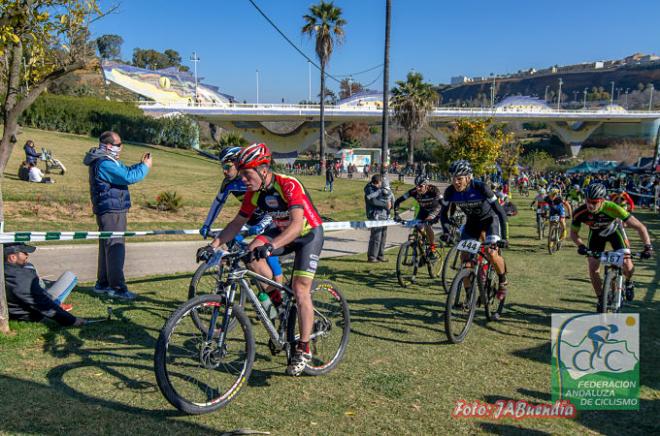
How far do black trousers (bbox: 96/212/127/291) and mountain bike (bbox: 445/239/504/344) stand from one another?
14.7ft

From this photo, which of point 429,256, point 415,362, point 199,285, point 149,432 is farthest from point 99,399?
point 429,256

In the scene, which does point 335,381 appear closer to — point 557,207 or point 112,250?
point 112,250

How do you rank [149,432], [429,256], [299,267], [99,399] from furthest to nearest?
[429,256] → [299,267] → [99,399] → [149,432]

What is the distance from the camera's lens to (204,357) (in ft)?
14.9

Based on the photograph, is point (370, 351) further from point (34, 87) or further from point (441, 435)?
point (34, 87)

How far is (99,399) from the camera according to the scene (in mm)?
4570

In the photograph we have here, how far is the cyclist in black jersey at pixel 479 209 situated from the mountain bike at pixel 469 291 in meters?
0.11

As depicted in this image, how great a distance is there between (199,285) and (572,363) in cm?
462

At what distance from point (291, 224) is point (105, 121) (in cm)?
5420

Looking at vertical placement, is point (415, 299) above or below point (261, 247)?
below

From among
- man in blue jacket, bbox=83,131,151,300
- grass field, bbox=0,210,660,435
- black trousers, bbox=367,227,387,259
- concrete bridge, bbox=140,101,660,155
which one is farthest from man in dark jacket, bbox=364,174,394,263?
concrete bridge, bbox=140,101,660,155

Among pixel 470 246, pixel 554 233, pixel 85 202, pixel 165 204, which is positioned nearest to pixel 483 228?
pixel 470 246

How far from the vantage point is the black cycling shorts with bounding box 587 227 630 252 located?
25.8 ft

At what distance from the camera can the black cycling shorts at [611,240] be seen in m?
7.86
